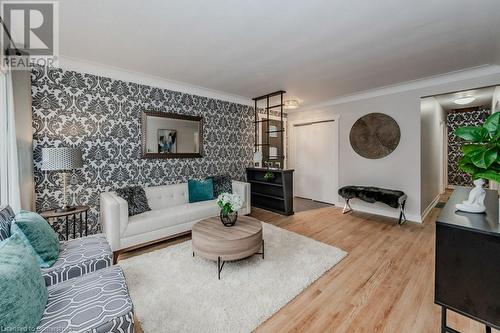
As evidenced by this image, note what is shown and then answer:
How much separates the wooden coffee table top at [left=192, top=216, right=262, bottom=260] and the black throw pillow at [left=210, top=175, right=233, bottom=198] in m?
1.50

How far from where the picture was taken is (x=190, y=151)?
4.20 meters

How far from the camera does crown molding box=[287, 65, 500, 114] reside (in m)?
3.27

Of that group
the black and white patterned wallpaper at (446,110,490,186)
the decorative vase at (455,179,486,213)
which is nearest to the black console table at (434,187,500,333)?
the decorative vase at (455,179,486,213)

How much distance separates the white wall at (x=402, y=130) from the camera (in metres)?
3.54

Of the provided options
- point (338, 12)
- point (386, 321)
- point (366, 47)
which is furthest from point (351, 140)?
point (386, 321)

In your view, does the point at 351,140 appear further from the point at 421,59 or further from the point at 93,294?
the point at 93,294

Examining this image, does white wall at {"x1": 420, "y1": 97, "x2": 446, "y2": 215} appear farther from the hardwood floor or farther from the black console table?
the black console table

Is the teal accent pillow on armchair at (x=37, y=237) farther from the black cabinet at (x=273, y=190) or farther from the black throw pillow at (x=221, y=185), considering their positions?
the black cabinet at (x=273, y=190)

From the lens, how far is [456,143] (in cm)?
690

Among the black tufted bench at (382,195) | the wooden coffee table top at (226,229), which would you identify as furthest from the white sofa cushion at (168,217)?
the black tufted bench at (382,195)

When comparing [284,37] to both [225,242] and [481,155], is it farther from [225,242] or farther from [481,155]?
[225,242]

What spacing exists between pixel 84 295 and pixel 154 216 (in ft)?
5.76

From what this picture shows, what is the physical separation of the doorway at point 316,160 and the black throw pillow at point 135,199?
403 centimetres

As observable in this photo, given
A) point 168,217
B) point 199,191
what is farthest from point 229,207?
point 199,191
